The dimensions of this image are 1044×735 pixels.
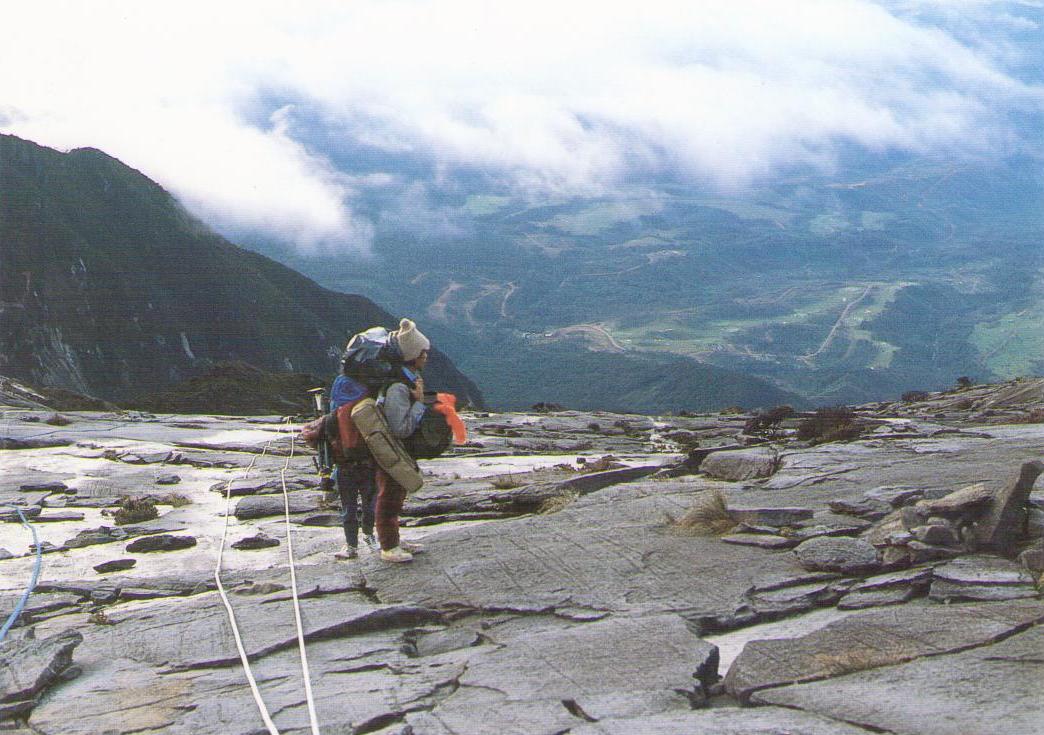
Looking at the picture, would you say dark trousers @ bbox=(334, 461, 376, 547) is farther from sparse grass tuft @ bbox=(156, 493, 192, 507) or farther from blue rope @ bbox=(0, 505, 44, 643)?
sparse grass tuft @ bbox=(156, 493, 192, 507)

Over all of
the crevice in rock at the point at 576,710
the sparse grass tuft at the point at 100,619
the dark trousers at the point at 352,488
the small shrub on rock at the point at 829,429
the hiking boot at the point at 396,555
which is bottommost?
the sparse grass tuft at the point at 100,619

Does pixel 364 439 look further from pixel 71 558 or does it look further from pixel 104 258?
pixel 104 258

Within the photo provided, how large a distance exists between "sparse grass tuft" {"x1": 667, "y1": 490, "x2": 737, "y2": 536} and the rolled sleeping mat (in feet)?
9.70

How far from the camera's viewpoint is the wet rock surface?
20.7 feet

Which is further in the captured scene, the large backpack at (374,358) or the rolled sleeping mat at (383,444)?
the large backpack at (374,358)

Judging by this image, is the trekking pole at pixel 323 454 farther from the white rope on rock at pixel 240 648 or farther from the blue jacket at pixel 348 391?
the white rope on rock at pixel 240 648

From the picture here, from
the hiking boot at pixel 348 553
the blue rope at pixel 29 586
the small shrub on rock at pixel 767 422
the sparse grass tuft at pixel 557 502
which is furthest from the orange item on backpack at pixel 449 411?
the small shrub on rock at pixel 767 422

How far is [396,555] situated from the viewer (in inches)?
405

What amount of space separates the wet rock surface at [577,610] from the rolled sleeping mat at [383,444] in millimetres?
913

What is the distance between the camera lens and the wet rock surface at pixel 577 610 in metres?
6.31

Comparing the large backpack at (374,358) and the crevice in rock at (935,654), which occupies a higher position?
the large backpack at (374,358)

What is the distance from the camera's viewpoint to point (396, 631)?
846 centimetres

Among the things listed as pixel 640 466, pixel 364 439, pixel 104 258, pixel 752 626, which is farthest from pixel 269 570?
pixel 104 258

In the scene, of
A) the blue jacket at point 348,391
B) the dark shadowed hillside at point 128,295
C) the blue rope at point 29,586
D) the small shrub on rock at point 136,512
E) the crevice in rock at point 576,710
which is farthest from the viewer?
the dark shadowed hillside at point 128,295
